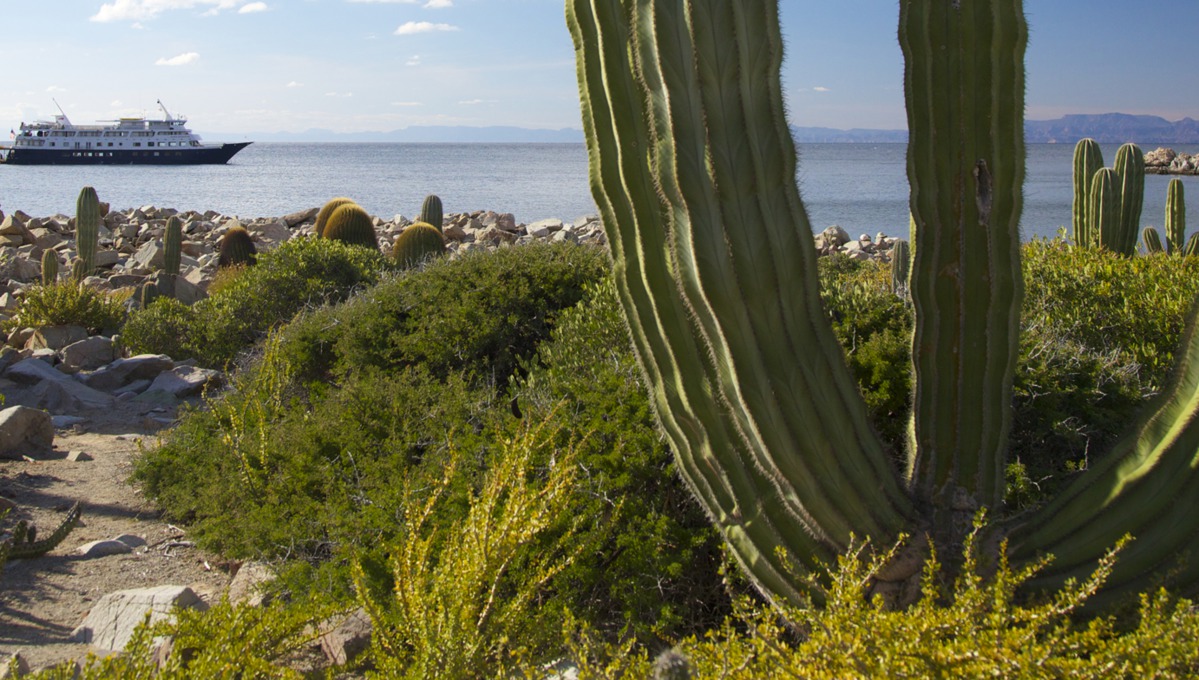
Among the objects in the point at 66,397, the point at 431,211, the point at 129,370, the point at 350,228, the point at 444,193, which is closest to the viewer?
the point at 66,397

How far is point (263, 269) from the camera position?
416 inches

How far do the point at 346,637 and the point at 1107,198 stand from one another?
28.9ft

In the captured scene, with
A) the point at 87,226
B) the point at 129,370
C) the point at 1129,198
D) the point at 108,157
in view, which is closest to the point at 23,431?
the point at 129,370

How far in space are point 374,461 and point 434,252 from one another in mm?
7055

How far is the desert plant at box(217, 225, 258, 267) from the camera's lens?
48.5ft

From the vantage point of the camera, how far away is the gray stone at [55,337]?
1055cm

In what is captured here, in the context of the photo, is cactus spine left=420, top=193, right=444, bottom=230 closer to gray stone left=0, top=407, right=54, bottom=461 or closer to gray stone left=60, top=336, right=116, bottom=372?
gray stone left=60, top=336, right=116, bottom=372

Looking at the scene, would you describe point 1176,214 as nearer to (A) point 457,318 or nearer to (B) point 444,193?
(A) point 457,318

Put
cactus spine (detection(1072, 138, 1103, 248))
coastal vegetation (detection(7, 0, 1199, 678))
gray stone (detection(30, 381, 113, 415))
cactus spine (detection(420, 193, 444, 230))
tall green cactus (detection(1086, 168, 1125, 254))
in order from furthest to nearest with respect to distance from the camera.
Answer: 1. cactus spine (detection(420, 193, 444, 230))
2. cactus spine (detection(1072, 138, 1103, 248))
3. tall green cactus (detection(1086, 168, 1125, 254))
4. gray stone (detection(30, 381, 113, 415))
5. coastal vegetation (detection(7, 0, 1199, 678))

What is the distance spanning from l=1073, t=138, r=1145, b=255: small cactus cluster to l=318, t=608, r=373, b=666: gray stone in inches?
323

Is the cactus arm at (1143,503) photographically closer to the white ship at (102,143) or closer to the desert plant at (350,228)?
the desert plant at (350,228)

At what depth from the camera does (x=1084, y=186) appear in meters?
9.95

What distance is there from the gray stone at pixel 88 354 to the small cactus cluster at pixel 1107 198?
32.2 ft

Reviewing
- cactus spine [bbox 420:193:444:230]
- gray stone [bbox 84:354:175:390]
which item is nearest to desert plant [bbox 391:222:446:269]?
gray stone [bbox 84:354:175:390]
